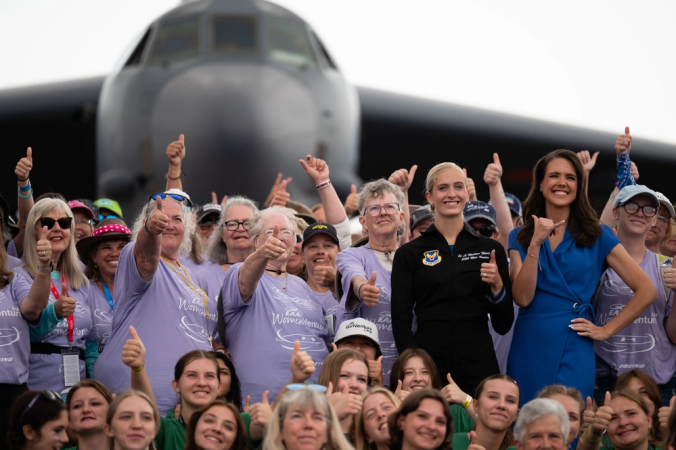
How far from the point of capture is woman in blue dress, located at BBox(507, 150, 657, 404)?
18.4 feet

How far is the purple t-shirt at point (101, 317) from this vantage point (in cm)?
637

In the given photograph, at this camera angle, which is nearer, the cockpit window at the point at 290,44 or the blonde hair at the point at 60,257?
the blonde hair at the point at 60,257

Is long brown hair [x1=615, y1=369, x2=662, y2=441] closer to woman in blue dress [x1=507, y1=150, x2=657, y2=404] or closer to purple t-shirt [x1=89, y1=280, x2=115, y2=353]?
woman in blue dress [x1=507, y1=150, x2=657, y2=404]

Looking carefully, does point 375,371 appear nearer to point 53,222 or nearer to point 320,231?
point 320,231

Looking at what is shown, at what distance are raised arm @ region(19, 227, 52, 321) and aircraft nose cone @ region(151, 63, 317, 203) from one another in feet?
12.2

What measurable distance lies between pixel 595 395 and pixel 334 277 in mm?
1844

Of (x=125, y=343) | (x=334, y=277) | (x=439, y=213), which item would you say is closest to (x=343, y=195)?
(x=334, y=277)

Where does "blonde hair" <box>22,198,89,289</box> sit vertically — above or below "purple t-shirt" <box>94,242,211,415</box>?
above

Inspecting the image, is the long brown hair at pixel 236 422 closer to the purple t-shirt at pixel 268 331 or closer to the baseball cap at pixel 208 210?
the purple t-shirt at pixel 268 331

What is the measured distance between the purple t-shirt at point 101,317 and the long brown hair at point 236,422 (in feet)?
5.06

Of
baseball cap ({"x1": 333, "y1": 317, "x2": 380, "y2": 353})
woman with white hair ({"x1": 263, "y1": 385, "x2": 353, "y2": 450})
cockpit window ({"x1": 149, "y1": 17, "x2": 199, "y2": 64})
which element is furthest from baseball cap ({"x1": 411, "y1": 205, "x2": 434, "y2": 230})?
cockpit window ({"x1": 149, "y1": 17, "x2": 199, "y2": 64})

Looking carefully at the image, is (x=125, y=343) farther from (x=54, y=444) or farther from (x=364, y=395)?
(x=364, y=395)

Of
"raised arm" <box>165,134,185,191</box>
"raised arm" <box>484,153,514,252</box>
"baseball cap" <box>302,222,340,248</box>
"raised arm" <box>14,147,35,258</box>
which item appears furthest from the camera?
"raised arm" <box>484,153,514,252</box>

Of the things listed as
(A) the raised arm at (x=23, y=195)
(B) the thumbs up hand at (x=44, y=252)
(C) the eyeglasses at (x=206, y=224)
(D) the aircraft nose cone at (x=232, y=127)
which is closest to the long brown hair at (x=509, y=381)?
(B) the thumbs up hand at (x=44, y=252)
